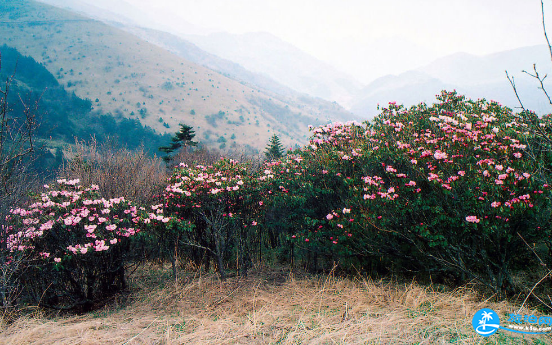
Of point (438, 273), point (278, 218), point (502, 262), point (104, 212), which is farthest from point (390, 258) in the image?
point (104, 212)

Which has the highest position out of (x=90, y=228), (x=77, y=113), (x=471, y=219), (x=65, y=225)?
(x=471, y=219)

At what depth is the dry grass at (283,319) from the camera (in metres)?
2.85

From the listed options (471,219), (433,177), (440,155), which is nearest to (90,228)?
(433,177)

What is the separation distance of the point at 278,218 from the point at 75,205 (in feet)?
12.8

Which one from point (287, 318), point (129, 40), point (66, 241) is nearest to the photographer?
point (287, 318)

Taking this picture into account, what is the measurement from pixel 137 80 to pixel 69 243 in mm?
137786

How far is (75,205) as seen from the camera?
4695mm

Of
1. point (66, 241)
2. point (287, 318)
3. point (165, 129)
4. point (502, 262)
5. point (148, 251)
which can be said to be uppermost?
point (502, 262)

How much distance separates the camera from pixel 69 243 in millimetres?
4500

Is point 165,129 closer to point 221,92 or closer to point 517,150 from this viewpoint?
point 221,92

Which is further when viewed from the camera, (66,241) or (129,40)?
(129,40)

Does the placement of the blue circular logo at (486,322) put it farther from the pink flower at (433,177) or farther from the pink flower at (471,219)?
the pink flower at (433,177)

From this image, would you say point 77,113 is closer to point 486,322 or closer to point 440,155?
point 440,155

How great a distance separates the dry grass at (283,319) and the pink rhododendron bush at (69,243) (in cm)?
55
